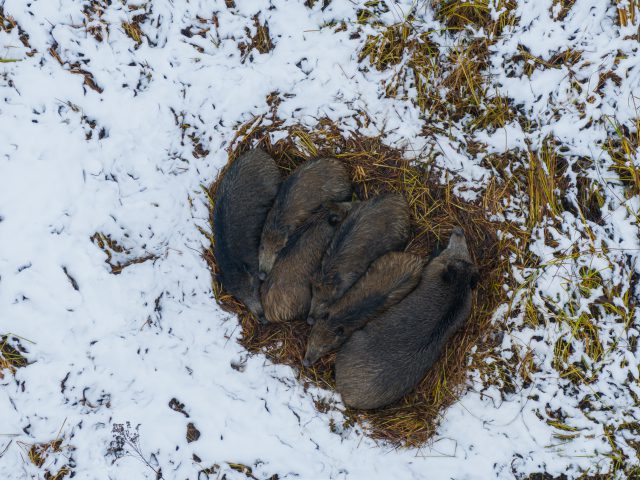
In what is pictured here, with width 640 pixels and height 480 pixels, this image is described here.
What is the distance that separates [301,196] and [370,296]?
119 cm

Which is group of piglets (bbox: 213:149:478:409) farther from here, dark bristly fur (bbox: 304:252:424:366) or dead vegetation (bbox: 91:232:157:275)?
dead vegetation (bbox: 91:232:157:275)

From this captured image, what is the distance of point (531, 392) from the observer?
4.61 m

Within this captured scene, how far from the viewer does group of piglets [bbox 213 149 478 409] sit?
4.47m

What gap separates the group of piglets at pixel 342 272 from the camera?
14.7 feet

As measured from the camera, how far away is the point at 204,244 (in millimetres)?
5082

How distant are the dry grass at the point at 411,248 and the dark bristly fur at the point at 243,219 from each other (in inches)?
10.0

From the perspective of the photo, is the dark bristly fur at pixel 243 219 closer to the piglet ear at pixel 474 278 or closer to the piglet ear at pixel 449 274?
the piglet ear at pixel 449 274

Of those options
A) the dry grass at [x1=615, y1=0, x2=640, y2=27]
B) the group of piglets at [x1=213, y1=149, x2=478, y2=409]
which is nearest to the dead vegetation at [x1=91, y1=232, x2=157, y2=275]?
the group of piglets at [x1=213, y1=149, x2=478, y2=409]

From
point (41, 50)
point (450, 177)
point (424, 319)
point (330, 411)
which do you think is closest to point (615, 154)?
point (450, 177)

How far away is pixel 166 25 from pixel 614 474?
Answer: 6271 millimetres

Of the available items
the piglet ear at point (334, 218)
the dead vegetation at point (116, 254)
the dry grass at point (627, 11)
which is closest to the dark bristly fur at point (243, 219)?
the piglet ear at point (334, 218)

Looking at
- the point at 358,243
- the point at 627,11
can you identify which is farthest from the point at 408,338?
the point at 627,11

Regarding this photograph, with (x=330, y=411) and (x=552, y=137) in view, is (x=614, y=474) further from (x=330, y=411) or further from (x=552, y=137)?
(x=552, y=137)

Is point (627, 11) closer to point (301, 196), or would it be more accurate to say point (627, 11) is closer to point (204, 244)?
point (301, 196)
